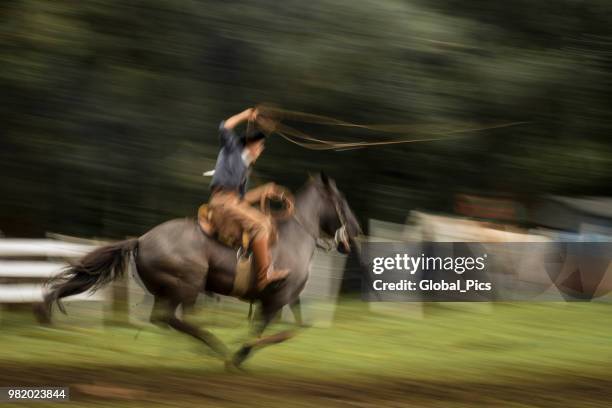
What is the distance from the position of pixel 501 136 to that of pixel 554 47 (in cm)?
82

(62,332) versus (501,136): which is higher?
(501,136)

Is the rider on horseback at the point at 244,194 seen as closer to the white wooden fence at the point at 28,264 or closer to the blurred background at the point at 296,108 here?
the blurred background at the point at 296,108

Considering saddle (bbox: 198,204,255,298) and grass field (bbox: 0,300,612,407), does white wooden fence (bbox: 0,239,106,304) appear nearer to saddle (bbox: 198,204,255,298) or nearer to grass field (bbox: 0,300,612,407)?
grass field (bbox: 0,300,612,407)

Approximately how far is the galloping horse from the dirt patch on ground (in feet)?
1.46

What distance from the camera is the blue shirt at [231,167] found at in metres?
7.79

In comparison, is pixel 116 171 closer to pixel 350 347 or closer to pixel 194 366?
pixel 194 366

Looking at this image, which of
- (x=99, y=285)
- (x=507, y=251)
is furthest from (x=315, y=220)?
(x=507, y=251)

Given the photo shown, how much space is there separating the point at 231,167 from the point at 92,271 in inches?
56.3

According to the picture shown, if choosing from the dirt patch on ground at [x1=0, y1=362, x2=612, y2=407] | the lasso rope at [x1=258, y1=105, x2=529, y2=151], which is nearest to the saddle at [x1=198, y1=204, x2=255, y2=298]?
the dirt patch on ground at [x1=0, y1=362, x2=612, y2=407]

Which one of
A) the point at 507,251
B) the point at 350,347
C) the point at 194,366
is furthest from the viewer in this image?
the point at 507,251

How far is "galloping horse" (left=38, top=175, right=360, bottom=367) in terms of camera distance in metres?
8.21

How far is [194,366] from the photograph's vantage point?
886cm

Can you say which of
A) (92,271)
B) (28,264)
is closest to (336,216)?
(92,271)

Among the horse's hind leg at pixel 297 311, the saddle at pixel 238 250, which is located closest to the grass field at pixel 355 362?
the horse's hind leg at pixel 297 311
